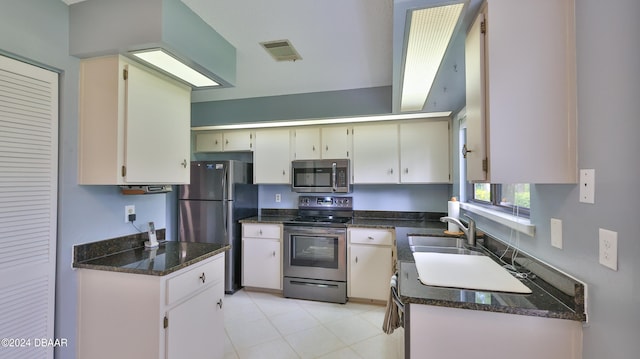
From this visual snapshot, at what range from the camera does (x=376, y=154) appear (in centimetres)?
323

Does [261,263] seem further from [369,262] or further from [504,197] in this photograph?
[504,197]

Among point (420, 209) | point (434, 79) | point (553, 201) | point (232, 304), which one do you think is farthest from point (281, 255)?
point (553, 201)

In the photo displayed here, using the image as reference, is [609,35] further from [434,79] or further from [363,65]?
[363,65]

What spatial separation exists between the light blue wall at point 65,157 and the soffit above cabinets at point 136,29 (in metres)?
0.08

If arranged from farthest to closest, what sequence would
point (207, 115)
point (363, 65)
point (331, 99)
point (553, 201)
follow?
point (207, 115)
point (331, 99)
point (363, 65)
point (553, 201)

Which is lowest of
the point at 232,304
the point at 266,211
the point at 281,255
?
the point at 232,304

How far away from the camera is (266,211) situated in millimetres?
3848

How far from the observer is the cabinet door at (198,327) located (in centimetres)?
154

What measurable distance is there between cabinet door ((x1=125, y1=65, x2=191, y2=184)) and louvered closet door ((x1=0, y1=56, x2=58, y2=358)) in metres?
0.38

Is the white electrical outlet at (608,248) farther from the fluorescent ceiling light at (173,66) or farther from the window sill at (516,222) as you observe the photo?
the fluorescent ceiling light at (173,66)

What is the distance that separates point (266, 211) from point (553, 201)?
322 centimetres

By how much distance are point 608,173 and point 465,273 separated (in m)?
0.70

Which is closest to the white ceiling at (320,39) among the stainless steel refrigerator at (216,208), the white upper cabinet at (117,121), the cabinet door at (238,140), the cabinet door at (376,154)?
the white upper cabinet at (117,121)

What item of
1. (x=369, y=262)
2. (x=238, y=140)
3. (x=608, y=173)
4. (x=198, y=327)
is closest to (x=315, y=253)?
(x=369, y=262)
